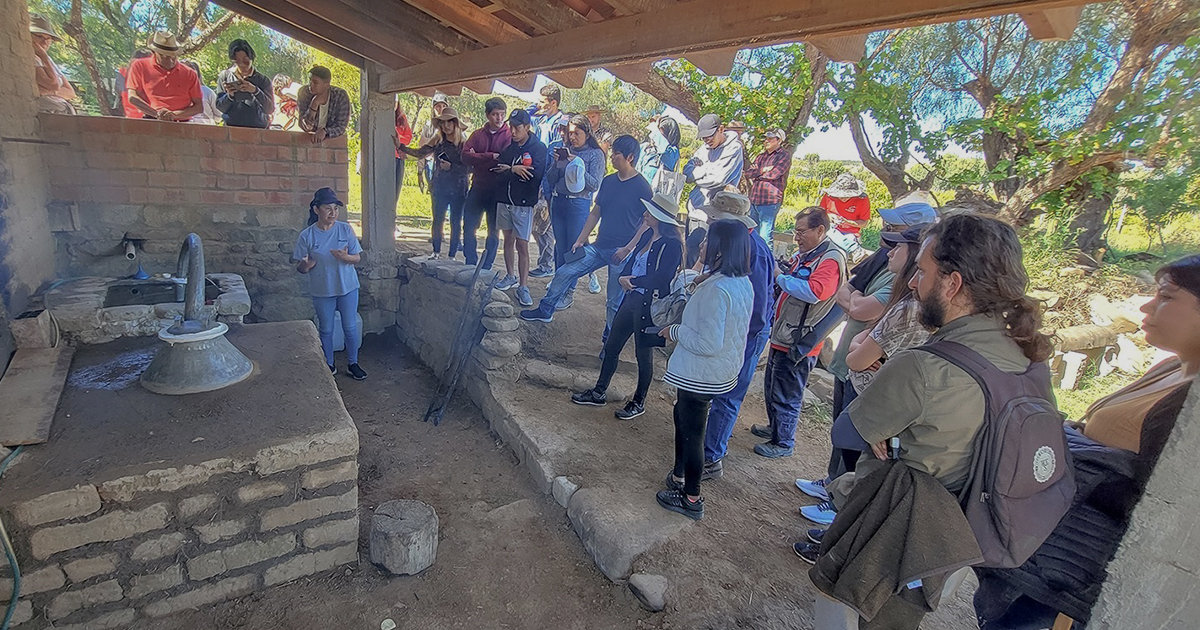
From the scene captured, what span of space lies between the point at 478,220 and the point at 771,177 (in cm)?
361

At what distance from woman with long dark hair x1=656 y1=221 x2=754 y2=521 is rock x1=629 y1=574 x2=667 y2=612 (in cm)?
76

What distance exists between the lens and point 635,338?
4215mm

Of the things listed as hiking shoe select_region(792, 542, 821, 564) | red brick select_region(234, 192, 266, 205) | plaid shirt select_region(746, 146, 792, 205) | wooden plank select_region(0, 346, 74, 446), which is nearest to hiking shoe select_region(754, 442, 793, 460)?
hiking shoe select_region(792, 542, 821, 564)

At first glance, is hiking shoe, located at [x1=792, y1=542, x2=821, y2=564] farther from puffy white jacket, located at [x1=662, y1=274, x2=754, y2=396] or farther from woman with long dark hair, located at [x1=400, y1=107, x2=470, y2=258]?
woman with long dark hair, located at [x1=400, y1=107, x2=470, y2=258]

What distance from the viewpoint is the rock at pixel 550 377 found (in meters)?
5.04

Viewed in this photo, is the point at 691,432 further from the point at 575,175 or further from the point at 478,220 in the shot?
the point at 478,220

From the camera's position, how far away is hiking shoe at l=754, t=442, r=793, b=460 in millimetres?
4234

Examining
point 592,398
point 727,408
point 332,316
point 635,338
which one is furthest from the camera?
point 332,316

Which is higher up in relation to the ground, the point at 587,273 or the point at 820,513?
the point at 587,273

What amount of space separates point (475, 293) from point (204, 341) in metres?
2.79

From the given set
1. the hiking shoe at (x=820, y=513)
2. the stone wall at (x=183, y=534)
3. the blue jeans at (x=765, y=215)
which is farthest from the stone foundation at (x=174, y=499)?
the blue jeans at (x=765, y=215)

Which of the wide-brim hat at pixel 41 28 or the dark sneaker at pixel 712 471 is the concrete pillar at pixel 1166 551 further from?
the wide-brim hat at pixel 41 28

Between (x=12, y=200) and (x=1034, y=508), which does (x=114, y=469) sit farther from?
(x=1034, y=508)

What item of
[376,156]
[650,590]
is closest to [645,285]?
[650,590]
